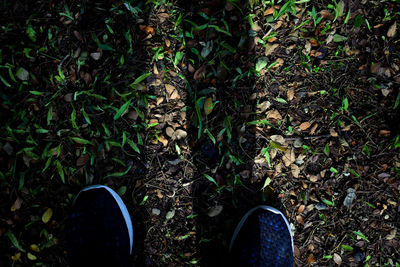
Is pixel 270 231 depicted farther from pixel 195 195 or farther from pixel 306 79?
pixel 306 79

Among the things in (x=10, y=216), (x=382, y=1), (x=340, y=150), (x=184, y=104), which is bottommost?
(x=10, y=216)

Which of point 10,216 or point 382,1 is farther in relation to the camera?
point 382,1

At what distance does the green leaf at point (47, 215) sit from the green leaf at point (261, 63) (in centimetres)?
160

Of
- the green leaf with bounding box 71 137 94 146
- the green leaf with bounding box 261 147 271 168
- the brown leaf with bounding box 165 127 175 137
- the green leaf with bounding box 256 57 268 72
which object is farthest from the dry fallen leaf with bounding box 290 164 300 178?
the green leaf with bounding box 71 137 94 146

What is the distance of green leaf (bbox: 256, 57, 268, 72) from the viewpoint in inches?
63.8

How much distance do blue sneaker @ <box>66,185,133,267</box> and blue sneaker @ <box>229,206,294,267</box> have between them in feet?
2.23

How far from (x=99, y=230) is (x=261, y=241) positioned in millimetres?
1021

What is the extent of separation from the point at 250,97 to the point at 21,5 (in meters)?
1.61

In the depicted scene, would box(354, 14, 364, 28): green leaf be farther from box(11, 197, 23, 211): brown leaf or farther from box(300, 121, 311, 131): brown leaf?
box(11, 197, 23, 211): brown leaf

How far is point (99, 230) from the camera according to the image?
1.55 metres

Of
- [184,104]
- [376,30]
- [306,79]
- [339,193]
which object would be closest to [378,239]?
[339,193]

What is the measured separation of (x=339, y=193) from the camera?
5.32 ft

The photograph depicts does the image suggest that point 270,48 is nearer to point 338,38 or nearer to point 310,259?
point 338,38

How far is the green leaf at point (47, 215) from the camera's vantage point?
5.06 ft
